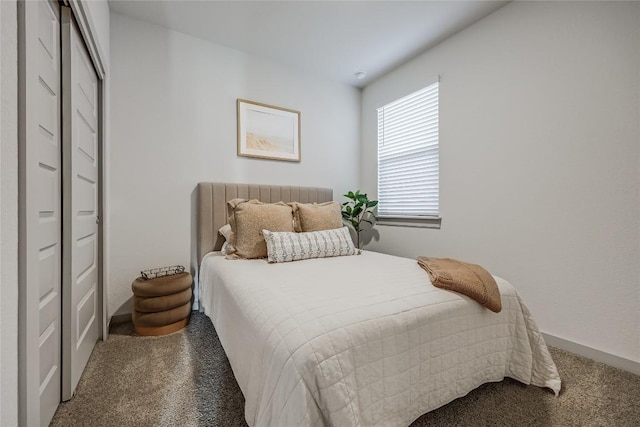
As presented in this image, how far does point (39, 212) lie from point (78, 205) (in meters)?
0.49

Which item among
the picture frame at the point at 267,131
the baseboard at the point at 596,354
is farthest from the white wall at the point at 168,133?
the baseboard at the point at 596,354

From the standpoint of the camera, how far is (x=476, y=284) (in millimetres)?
1289

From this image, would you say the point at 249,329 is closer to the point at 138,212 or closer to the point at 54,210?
the point at 54,210

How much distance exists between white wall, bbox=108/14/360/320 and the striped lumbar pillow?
99cm

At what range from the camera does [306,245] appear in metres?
2.12

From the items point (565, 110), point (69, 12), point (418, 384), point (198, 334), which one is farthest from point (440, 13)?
point (198, 334)

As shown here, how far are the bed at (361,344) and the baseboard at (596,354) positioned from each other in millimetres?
634

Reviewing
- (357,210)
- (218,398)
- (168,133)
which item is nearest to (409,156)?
(357,210)

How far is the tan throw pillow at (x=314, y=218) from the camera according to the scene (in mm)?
2436

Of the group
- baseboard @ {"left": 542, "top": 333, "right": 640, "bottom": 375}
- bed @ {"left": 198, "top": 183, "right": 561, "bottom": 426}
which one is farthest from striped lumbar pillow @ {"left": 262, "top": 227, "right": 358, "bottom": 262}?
baseboard @ {"left": 542, "top": 333, "right": 640, "bottom": 375}

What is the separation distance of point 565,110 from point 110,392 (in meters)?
3.28
